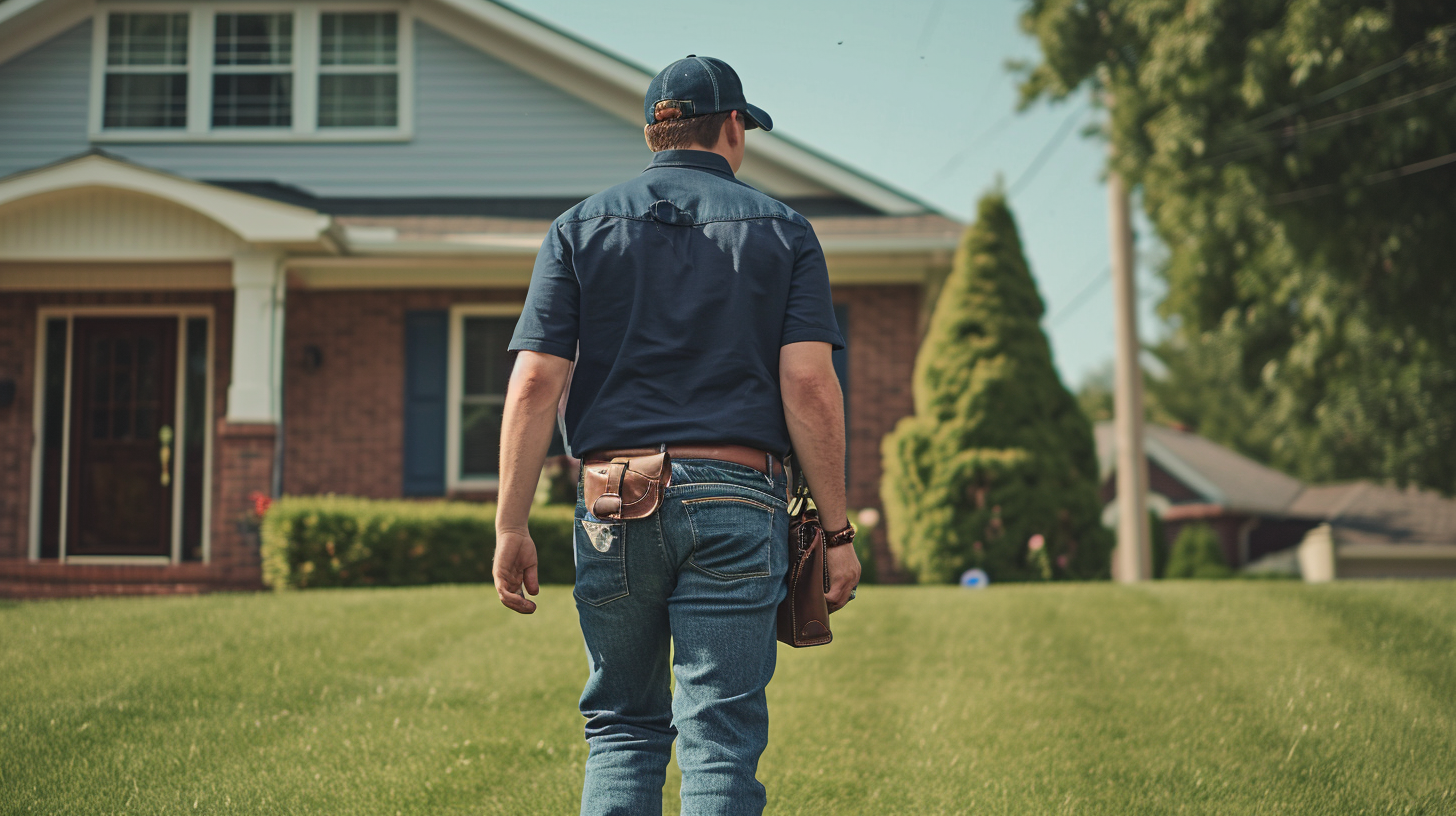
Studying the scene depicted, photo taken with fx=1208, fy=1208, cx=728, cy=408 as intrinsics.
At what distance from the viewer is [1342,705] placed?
509 cm

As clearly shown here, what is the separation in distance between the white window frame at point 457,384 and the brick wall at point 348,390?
9 centimetres

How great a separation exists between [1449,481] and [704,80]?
24672 mm

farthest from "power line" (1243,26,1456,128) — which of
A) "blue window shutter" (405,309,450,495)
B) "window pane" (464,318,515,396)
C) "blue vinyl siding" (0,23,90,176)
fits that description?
"blue vinyl siding" (0,23,90,176)

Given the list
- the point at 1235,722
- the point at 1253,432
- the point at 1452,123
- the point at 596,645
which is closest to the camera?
the point at 596,645

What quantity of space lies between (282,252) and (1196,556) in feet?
58.2

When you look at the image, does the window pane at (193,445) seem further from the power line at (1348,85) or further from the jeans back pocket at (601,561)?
the jeans back pocket at (601,561)

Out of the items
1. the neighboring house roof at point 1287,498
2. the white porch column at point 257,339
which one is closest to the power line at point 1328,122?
the white porch column at point 257,339

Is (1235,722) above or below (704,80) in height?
below

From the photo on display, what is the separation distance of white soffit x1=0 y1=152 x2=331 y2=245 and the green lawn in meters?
4.04

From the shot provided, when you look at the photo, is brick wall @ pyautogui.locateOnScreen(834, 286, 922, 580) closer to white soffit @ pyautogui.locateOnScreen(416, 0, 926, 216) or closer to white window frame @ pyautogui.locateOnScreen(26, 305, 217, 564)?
white soffit @ pyautogui.locateOnScreen(416, 0, 926, 216)

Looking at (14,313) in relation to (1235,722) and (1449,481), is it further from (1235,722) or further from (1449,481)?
(1449,481)

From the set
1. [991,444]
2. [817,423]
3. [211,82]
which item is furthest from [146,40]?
[817,423]

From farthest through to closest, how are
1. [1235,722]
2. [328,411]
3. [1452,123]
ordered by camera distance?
[328,411] < [1452,123] < [1235,722]

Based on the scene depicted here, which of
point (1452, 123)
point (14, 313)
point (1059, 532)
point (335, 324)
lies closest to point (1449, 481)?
point (1452, 123)
